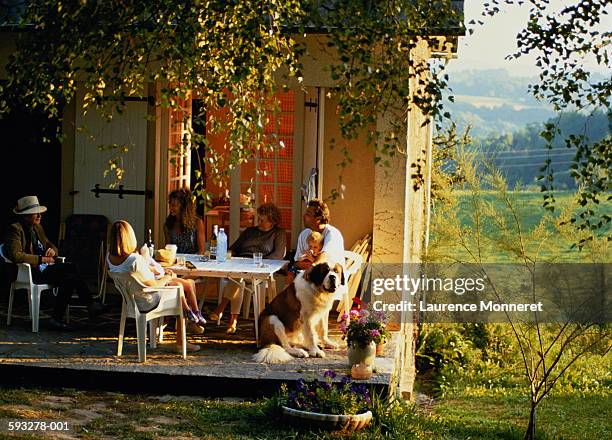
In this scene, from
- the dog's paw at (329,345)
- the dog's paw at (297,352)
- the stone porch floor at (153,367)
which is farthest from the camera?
the dog's paw at (329,345)

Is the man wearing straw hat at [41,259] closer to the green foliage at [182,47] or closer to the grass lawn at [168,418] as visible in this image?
the grass lawn at [168,418]

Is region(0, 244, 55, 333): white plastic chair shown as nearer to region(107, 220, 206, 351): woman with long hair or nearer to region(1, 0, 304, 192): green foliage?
region(107, 220, 206, 351): woman with long hair

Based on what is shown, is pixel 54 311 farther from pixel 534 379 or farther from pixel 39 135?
pixel 534 379

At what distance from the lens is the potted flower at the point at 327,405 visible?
6.95m

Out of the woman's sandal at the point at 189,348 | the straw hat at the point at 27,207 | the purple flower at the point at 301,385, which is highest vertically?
the straw hat at the point at 27,207

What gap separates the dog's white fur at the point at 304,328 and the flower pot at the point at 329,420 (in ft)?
4.01

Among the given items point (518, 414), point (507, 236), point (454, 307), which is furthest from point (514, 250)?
point (454, 307)

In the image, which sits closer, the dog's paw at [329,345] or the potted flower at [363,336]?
the potted flower at [363,336]

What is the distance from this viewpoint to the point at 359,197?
10922 millimetres

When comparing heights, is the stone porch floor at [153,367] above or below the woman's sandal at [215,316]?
below

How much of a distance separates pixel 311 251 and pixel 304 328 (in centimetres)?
96

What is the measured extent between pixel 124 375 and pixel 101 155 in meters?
3.64

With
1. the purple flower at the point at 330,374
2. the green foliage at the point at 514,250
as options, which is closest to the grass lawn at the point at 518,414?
the green foliage at the point at 514,250

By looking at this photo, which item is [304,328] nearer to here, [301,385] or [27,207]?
[301,385]
